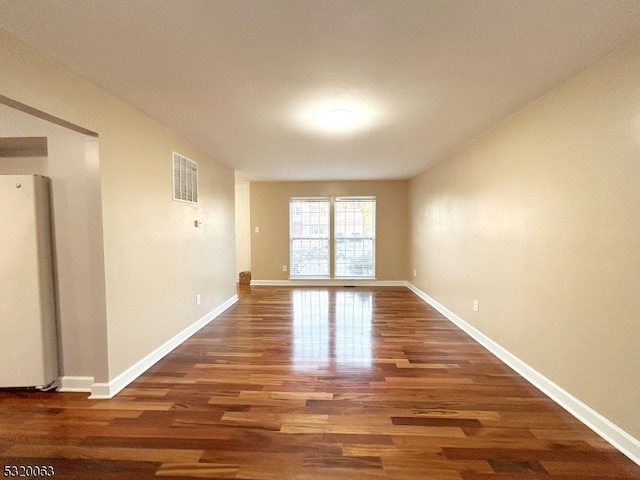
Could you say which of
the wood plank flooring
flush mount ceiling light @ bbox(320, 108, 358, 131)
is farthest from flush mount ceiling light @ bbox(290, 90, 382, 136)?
the wood plank flooring

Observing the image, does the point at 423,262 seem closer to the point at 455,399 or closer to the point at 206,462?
the point at 455,399

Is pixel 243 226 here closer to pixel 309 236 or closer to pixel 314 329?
pixel 309 236

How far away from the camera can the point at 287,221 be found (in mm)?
6617

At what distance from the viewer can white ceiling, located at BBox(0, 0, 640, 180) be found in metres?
1.36

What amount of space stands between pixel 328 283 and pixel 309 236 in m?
1.16

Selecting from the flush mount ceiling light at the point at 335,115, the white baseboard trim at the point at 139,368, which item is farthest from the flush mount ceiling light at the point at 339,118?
the white baseboard trim at the point at 139,368

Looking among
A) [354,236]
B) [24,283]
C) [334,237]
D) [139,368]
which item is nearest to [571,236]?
[139,368]

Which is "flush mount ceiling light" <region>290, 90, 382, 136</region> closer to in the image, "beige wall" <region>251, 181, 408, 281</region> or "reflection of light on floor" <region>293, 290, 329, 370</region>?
"reflection of light on floor" <region>293, 290, 329, 370</region>

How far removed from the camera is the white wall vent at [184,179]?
10.5 feet

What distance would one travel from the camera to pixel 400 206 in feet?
21.4

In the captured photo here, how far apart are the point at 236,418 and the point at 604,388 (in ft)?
7.64

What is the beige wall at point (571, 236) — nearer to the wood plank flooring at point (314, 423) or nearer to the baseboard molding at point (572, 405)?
the baseboard molding at point (572, 405)

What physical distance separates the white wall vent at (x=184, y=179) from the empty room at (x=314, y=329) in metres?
0.05

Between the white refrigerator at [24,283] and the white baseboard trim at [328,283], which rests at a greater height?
the white refrigerator at [24,283]
